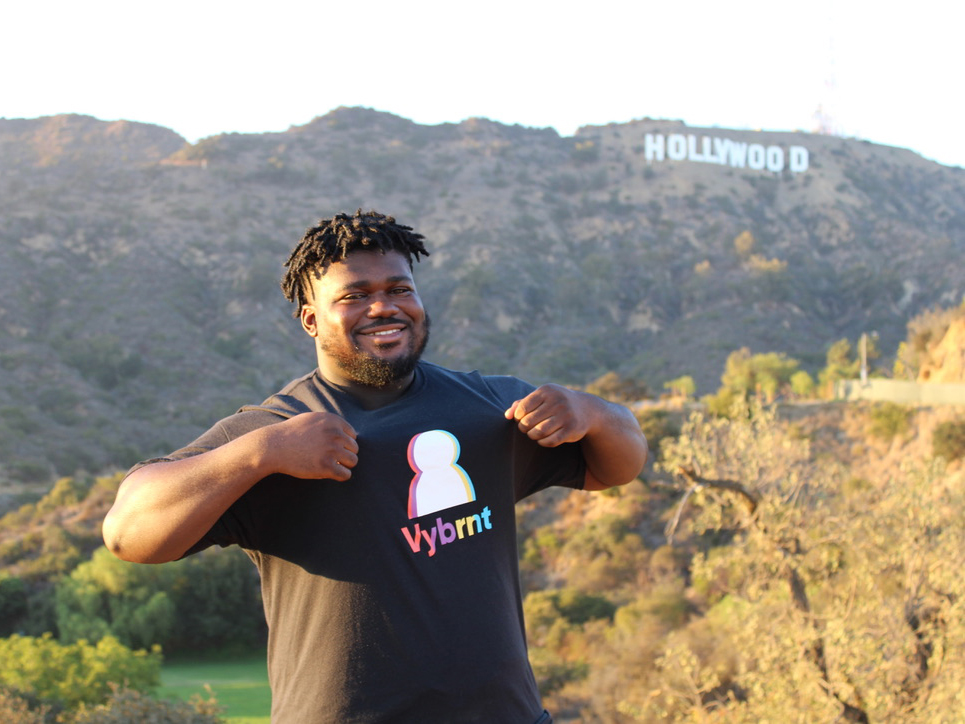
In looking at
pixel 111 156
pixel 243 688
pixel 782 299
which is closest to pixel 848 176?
pixel 782 299

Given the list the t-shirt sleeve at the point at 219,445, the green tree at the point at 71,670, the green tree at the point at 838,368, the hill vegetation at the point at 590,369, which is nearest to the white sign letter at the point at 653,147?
the hill vegetation at the point at 590,369

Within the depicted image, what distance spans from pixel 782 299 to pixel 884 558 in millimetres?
41971

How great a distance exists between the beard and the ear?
0.46 ft

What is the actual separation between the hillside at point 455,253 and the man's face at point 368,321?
3373cm

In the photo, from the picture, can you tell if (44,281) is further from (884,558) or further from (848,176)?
(848,176)

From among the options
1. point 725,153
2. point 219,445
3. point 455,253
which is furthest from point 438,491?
point 725,153

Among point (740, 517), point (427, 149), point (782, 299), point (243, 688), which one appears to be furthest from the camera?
point (427, 149)

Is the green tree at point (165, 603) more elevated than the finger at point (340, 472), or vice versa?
the finger at point (340, 472)

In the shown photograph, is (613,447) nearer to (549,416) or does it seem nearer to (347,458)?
(549,416)

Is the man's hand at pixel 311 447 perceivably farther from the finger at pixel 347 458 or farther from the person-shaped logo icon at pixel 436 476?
the person-shaped logo icon at pixel 436 476

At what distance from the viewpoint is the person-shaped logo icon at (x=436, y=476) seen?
2.24 metres

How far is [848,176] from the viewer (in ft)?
229

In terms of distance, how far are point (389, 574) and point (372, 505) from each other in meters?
0.17

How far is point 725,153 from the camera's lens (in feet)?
238
